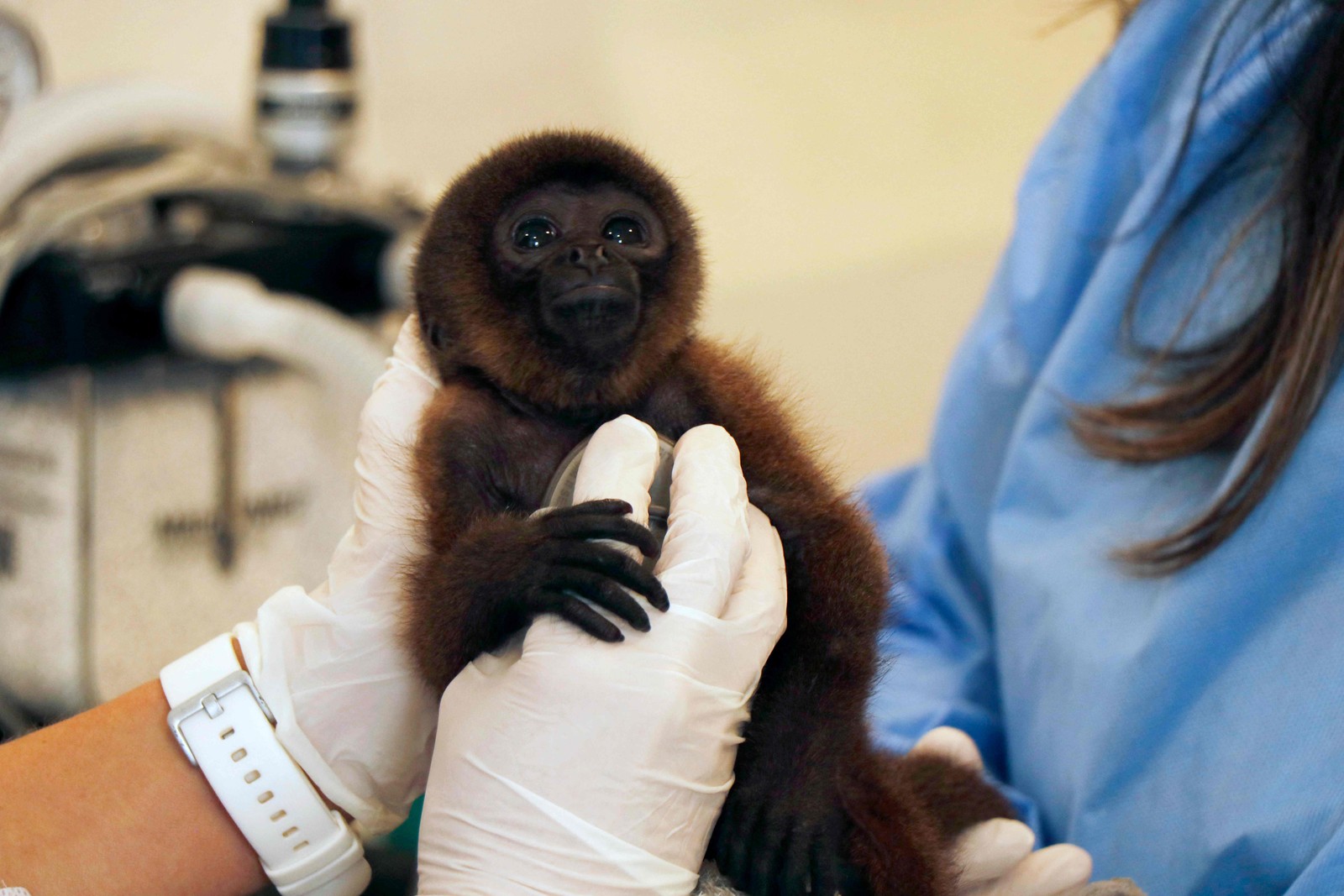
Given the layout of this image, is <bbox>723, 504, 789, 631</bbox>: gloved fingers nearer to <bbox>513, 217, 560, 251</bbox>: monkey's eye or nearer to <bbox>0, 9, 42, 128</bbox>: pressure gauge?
<bbox>513, 217, 560, 251</bbox>: monkey's eye

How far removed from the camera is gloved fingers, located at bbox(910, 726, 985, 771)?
121cm

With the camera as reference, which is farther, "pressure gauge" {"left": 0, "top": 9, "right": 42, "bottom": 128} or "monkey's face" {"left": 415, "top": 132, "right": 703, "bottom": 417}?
"pressure gauge" {"left": 0, "top": 9, "right": 42, "bottom": 128}

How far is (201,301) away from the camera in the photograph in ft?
5.70

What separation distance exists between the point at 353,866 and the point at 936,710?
31.0 inches

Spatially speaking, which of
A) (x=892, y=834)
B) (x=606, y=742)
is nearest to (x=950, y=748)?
(x=892, y=834)

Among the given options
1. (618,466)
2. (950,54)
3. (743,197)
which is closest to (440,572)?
(618,466)

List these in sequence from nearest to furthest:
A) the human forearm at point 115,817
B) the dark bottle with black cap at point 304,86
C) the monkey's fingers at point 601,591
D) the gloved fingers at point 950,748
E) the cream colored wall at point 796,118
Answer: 1. the monkey's fingers at point 601,591
2. the human forearm at point 115,817
3. the gloved fingers at point 950,748
4. the dark bottle with black cap at point 304,86
5. the cream colored wall at point 796,118

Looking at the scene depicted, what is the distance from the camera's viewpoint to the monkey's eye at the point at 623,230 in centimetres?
106

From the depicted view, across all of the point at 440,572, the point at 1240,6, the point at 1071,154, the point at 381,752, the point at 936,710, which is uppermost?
the point at 1240,6

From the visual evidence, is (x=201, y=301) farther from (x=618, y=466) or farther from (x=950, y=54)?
(x=950, y=54)

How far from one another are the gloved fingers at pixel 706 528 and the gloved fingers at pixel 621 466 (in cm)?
3

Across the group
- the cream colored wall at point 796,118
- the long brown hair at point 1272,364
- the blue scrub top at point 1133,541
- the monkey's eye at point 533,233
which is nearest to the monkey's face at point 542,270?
the monkey's eye at point 533,233

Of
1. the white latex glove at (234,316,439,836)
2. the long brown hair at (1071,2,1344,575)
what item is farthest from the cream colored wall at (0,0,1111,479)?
the white latex glove at (234,316,439,836)

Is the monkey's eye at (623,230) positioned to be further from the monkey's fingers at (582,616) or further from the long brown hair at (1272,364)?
the long brown hair at (1272,364)
